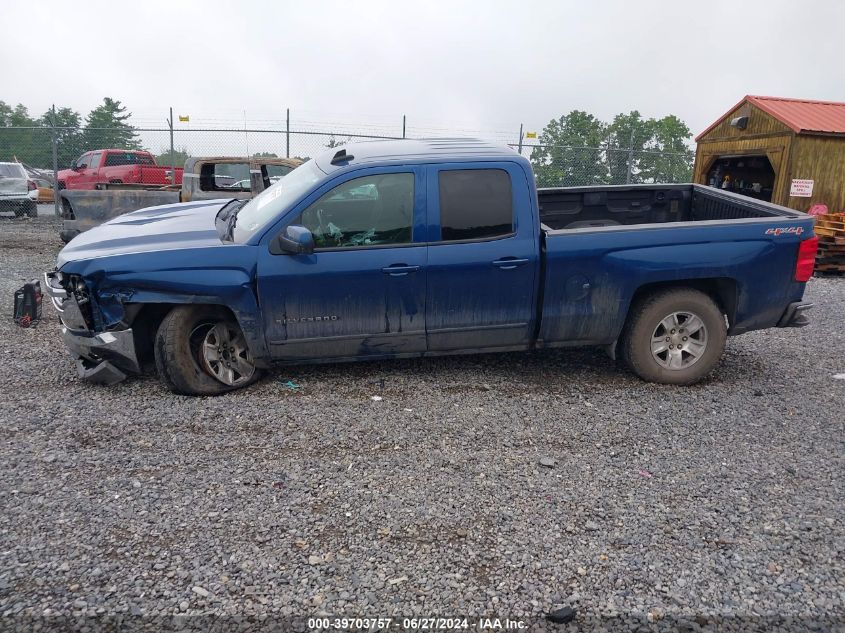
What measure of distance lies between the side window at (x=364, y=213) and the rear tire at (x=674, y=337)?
2.01m

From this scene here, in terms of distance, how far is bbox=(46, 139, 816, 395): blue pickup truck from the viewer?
4477 mm

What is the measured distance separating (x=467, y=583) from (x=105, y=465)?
2.28 m

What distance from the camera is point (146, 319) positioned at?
15.5ft

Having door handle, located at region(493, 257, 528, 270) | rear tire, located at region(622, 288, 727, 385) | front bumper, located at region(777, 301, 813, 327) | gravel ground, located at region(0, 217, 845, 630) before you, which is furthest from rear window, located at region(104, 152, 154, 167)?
front bumper, located at region(777, 301, 813, 327)

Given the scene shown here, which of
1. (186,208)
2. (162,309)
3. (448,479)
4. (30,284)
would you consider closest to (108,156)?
(30,284)

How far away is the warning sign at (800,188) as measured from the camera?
39.6ft

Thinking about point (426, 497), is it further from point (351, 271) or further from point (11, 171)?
point (11, 171)

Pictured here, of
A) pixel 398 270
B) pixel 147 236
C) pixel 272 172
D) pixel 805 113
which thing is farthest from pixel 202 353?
pixel 805 113

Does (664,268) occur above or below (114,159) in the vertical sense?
below

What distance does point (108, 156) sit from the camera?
56.3 feet

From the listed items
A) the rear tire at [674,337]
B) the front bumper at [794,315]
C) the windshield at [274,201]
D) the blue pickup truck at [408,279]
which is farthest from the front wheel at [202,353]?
the front bumper at [794,315]

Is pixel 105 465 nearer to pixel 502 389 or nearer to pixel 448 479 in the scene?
pixel 448 479

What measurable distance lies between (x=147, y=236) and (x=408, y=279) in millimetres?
1998

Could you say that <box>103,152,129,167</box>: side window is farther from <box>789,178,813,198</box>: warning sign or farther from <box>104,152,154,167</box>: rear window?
<box>789,178,813,198</box>: warning sign
